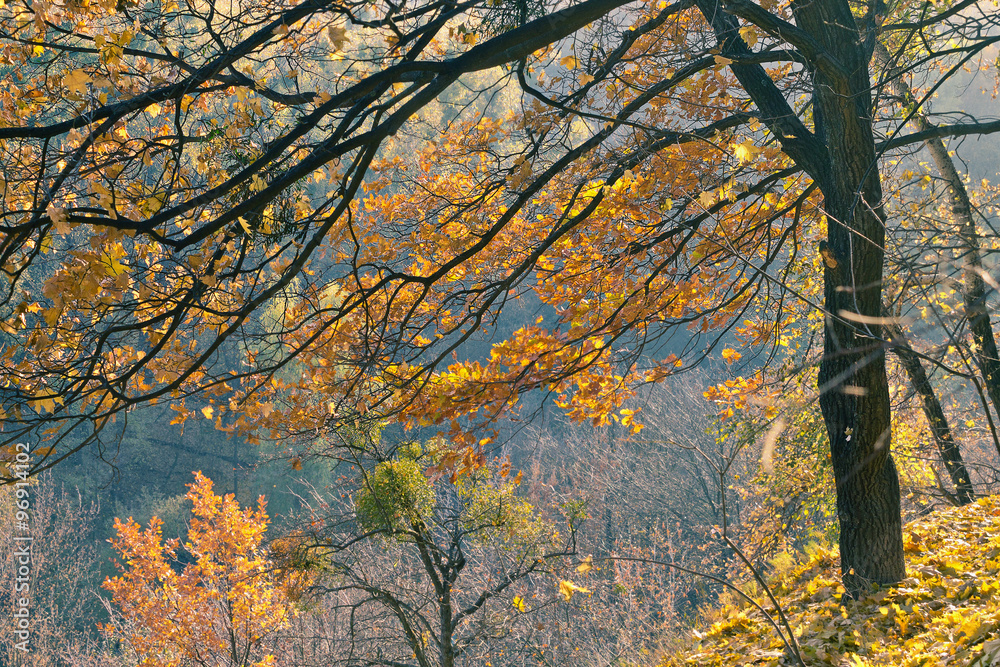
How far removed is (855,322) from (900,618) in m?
1.64

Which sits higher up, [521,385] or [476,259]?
[476,259]

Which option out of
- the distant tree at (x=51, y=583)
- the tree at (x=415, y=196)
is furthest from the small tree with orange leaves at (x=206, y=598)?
the tree at (x=415, y=196)

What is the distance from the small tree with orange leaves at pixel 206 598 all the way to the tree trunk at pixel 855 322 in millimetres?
11337

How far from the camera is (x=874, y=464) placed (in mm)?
3984

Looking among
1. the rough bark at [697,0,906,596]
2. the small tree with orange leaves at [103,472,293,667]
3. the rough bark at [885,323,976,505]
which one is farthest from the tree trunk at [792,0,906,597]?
the small tree with orange leaves at [103,472,293,667]

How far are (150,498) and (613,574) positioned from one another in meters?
18.0

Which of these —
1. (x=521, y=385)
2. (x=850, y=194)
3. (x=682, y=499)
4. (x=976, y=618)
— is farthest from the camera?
(x=682, y=499)

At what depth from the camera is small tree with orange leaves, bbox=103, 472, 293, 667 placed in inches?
509

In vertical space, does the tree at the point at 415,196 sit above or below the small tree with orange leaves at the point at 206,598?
above

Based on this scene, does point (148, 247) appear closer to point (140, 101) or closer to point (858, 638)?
point (140, 101)

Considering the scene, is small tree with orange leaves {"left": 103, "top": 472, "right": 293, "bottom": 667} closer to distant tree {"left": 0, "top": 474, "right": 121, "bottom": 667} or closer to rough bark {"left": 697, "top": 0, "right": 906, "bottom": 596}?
distant tree {"left": 0, "top": 474, "right": 121, "bottom": 667}

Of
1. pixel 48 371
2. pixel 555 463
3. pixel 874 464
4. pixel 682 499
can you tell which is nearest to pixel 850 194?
pixel 874 464

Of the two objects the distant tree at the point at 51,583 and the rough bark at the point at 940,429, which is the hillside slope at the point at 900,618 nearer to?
the rough bark at the point at 940,429

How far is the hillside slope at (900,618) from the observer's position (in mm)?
2809
